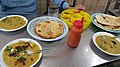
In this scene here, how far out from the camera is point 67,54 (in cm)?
95

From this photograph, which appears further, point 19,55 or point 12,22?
point 12,22

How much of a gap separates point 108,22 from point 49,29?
0.61 metres

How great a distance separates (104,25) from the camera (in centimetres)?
126

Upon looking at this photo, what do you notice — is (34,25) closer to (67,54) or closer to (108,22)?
(67,54)

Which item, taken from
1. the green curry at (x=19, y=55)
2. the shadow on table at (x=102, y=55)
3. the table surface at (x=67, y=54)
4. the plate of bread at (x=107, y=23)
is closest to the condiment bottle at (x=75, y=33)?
the table surface at (x=67, y=54)

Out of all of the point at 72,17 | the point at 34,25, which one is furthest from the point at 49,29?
→ the point at 72,17

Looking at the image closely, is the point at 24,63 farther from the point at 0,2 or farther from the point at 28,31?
the point at 0,2

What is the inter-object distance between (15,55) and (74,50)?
0.43 m

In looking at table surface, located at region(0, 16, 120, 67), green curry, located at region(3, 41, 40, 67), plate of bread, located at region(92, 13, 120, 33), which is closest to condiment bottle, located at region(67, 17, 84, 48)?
table surface, located at region(0, 16, 120, 67)

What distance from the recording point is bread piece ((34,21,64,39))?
3.39 ft

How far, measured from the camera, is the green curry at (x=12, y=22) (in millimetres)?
1084

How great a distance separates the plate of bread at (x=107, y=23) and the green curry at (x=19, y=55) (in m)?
0.67

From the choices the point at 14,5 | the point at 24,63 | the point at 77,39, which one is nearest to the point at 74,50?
the point at 77,39

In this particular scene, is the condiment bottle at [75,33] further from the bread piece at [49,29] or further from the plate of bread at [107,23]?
the plate of bread at [107,23]
